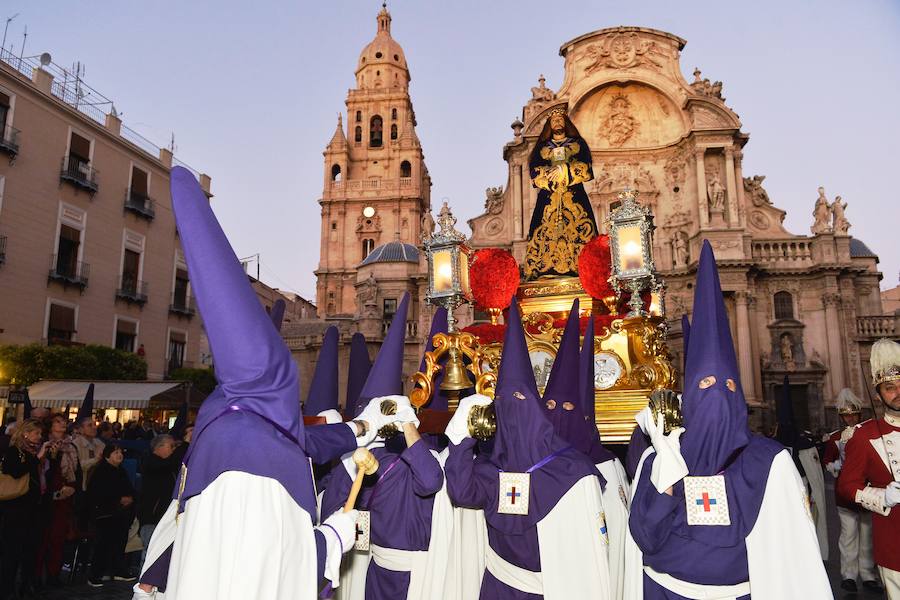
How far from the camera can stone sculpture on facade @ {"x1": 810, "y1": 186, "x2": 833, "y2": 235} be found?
90.0ft

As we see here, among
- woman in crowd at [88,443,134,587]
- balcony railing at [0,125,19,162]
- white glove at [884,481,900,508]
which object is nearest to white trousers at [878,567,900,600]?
white glove at [884,481,900,508]

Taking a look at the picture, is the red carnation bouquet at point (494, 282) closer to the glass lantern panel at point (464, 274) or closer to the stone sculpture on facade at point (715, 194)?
the glass lantern panel at point (464, 274)

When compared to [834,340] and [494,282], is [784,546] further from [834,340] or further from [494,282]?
[834,340]

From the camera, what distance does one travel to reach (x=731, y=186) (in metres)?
28.3

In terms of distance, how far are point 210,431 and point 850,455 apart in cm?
428

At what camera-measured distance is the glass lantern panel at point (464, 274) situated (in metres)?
8.32

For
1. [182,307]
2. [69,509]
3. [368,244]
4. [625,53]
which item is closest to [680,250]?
[625,53]

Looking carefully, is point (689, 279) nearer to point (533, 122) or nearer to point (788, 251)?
point (788, 251)

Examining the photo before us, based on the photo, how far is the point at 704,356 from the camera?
10.8 feet

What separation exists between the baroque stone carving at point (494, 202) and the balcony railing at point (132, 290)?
16565mm

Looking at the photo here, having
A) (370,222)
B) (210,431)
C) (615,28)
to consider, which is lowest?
(210,431)

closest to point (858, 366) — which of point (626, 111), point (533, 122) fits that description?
point (626, 111)

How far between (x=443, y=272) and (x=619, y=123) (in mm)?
25411

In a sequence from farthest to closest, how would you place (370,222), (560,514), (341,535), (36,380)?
(370,222), (36,380), (560,514), (341,535)
